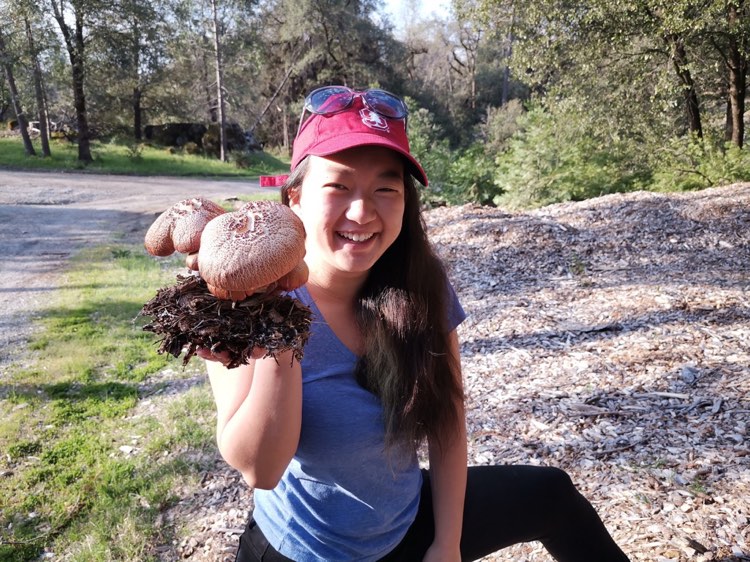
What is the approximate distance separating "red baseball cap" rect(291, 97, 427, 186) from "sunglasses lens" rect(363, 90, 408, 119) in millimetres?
22

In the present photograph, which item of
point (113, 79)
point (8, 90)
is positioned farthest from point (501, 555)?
point (8, 90)

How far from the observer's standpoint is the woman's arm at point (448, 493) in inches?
62.1

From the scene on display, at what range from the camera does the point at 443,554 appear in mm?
1573

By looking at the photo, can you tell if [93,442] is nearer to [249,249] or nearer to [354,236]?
[354,236]

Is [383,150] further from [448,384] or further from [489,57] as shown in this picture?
[489,57]

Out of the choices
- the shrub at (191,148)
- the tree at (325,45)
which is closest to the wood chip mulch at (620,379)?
the shrub at (191,148)

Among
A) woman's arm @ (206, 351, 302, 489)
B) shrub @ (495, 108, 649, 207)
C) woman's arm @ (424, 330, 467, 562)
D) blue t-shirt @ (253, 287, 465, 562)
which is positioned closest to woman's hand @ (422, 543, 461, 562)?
woman's arm @ (424, 330, 467, 562)

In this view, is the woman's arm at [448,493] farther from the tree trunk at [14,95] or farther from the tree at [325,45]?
the tree at [325,45]

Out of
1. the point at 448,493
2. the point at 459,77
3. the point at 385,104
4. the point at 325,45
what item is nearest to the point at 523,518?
the point at 448,493

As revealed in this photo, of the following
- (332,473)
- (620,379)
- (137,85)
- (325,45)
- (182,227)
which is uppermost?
(325,45)

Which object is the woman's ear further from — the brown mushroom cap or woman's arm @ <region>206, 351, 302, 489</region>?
woman's arm @ <region>206, 351, 302, 489</region>

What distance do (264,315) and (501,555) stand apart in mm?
2086

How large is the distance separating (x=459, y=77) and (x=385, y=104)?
37.7 m

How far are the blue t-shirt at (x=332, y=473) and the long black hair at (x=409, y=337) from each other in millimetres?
60
